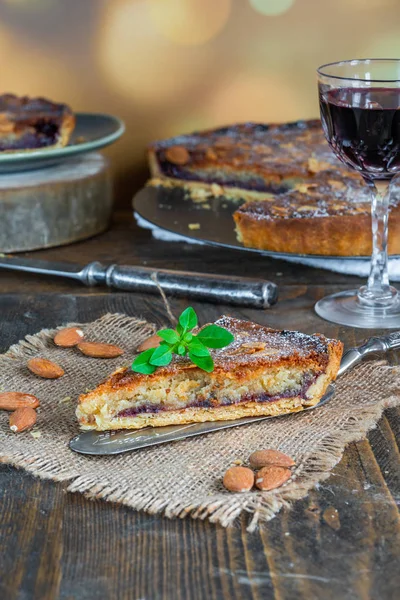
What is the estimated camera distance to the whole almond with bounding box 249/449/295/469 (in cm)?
135

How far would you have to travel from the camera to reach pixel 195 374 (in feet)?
4.97

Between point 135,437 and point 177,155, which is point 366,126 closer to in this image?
point 135,437

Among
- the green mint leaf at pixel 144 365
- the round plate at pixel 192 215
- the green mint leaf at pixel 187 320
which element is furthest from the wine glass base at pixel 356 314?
the green mint leaf at pixel 144 365

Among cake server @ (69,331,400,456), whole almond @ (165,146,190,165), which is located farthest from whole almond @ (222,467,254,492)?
whole almond @ (165,146,190,165)

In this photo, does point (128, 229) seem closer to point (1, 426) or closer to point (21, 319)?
point (21, 319)

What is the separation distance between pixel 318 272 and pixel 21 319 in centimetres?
83

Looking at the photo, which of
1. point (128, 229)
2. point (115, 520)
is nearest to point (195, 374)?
point (115, 520)

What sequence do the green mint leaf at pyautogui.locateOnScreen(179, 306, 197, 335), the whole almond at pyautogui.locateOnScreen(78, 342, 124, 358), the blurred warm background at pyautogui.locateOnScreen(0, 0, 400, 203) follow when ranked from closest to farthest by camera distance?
1. the green mint leaf at pyautogui.locateOnScreen(179, 306, 197, 335)
2. the whole almond at pyautogui.locateOnScreen(78, 342, 124, 358)
3. the blurred warm background at pyautogui.locateOnScreen(0, 0, 400, 203)

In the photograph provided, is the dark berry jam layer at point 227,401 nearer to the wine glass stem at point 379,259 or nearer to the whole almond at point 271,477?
the whole almond at point 271,477

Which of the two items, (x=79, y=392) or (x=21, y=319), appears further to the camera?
(x=21, y=319)

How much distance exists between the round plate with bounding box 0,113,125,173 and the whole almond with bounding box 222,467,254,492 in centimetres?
147

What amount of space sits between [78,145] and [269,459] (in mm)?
1515

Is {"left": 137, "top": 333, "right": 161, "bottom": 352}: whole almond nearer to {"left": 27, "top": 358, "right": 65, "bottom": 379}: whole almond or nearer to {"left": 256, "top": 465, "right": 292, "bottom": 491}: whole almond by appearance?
{"left": 27, "top": 358, "right": 65, "bottom": 379}: whole almond

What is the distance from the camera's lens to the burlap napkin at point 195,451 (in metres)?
1.27
